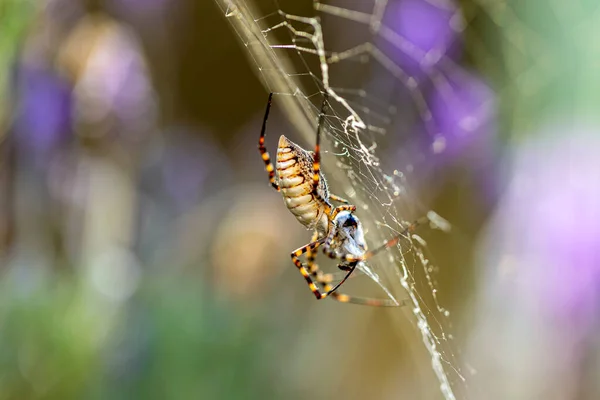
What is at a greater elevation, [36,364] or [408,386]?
[36,364]

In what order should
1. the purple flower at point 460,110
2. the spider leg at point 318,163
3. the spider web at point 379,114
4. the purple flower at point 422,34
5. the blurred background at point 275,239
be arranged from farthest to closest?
1. the purple flower at point 422,34
2. the purple flower at point 460,110
3. the blurred background at point 275,239
4. the spider web at point 379,114
5. the spider leg at point 318,163

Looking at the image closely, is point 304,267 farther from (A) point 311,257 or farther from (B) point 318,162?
(B) point 318,162

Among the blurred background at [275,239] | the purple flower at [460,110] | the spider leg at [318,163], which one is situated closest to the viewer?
the spider leg at [318,163]

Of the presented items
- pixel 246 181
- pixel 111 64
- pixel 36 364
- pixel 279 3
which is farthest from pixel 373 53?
pixel 36 364

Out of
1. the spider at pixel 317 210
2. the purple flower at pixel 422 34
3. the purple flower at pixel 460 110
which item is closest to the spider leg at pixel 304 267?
A: the spider at pixel 317 210

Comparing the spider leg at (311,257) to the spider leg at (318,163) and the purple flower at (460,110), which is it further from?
the purple flower at (460,110)

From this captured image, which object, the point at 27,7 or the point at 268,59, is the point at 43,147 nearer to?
the point at 27,7

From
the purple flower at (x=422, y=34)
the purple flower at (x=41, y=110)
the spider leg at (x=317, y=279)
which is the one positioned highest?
the purple flower at (x=41, y=110)
